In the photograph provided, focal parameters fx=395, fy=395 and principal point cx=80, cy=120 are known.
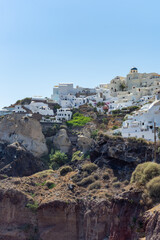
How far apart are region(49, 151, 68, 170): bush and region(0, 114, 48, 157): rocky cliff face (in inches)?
131

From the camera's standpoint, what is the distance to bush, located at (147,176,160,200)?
30672mm

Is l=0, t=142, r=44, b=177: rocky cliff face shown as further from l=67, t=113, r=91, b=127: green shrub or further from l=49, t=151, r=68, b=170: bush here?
l=67, t=113, r=91, b=127: green shrub

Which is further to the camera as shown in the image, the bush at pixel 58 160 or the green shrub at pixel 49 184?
the bush at pixel 58 160

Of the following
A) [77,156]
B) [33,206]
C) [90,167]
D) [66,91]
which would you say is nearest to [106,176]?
[90,167]

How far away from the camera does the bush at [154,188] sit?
30.7 m

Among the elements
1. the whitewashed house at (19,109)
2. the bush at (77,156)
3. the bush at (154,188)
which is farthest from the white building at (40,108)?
the bush at (154,188)

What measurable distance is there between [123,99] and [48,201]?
32.2 metres

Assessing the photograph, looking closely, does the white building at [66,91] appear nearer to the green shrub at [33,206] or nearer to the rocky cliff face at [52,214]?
the rocky cliff face at [52,214]

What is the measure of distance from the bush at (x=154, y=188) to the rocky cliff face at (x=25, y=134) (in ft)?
91.5

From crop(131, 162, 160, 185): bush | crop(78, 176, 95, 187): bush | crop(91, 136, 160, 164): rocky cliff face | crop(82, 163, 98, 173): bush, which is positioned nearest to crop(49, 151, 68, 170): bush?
crop(91, 136, 160, 164): rocky cliff face

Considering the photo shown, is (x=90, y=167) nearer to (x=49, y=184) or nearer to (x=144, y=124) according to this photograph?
(x=49, y=184)

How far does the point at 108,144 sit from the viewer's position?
46688mm

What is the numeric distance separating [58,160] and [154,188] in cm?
2506

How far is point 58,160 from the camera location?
54344 mm
